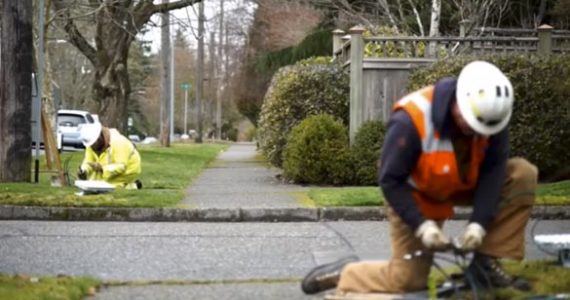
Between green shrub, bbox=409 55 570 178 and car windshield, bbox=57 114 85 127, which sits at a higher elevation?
green shrub, bbox=409 55 570 178

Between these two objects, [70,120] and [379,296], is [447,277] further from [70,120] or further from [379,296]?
[70,120]

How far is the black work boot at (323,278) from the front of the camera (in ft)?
19.2

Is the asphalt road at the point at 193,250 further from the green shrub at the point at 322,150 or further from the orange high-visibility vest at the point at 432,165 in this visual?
the green shrub at the point at 322,150

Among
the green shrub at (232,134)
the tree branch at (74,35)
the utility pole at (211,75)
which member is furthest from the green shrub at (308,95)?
the green shrub at (232,134)

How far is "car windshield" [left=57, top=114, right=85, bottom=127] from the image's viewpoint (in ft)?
119

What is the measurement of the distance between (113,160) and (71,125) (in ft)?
77.5

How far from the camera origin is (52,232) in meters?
10.1

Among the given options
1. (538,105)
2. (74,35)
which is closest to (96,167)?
(538,105)

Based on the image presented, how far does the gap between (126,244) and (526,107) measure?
24.3 feet

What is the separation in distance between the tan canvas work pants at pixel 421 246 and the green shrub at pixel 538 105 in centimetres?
898

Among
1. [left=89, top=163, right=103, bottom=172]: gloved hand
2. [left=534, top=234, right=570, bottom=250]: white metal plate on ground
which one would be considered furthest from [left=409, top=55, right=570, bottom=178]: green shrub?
[left=534, top=234, right=570, bottom=250]: white metal plate on ground

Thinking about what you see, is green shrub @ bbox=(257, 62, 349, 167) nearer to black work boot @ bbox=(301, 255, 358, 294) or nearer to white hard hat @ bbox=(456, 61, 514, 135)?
black work boot @ bbox=(301, 255, 358, 294)

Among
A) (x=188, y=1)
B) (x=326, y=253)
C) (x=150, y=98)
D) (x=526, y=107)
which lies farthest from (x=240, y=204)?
(x=150, y=98)

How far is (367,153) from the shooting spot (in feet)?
50.2
